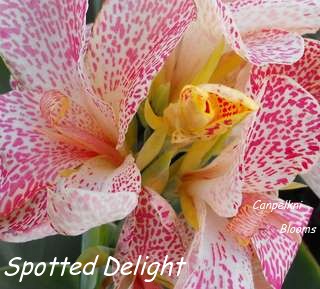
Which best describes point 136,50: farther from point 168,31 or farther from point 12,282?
point 12,282

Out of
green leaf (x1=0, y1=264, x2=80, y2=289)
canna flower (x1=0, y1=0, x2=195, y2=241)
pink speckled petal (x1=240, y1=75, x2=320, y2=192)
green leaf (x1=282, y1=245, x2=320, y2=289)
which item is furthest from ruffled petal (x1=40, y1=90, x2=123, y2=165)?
green leaf (x1=282, y1=245, x2=320, y2=289)

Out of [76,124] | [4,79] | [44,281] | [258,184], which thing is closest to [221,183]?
[258,184]

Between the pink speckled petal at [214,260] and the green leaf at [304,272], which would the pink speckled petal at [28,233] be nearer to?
the pink speckled petal at [214,260]

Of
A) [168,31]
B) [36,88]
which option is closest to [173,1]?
[168,31]

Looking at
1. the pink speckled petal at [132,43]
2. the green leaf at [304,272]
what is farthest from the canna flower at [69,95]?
the green leaf at [304,272]

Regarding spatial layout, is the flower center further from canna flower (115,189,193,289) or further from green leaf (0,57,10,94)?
green leaf (0,57,10,94)
